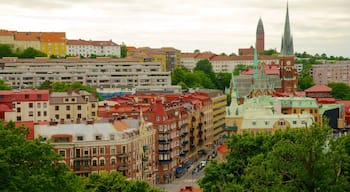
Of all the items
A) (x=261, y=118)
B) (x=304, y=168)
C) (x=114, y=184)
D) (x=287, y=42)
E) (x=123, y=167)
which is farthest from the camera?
(x=287, y=42)

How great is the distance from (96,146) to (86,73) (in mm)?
95730

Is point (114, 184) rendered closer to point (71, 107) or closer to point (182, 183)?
point (182, 183)

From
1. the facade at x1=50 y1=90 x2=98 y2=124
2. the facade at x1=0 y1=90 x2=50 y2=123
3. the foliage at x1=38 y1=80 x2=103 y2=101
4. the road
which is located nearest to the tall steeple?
the foliage at x1=38 y1=80 x2=103 y2=101

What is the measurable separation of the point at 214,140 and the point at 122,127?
5049 cm

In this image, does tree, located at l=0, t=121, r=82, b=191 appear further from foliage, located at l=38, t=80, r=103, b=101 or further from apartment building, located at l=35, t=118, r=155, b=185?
foliage, located at l=38, t=80, r=103, b=101

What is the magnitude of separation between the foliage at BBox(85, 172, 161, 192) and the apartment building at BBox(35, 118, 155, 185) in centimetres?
1668

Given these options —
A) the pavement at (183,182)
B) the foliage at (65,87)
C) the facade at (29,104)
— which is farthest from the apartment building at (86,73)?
the pavement at (183,182)

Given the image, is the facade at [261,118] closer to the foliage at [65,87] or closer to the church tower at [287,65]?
the foliage at [65,87]

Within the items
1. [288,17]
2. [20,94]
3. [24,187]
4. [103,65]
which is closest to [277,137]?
[24,187]

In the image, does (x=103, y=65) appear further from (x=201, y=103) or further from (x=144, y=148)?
(x=144, y=148)

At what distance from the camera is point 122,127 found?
3189 inches

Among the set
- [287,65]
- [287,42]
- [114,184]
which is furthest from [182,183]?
[287,42]

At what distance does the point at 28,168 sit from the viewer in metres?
45.1

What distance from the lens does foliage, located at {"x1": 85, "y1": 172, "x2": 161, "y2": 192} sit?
2244 inches
